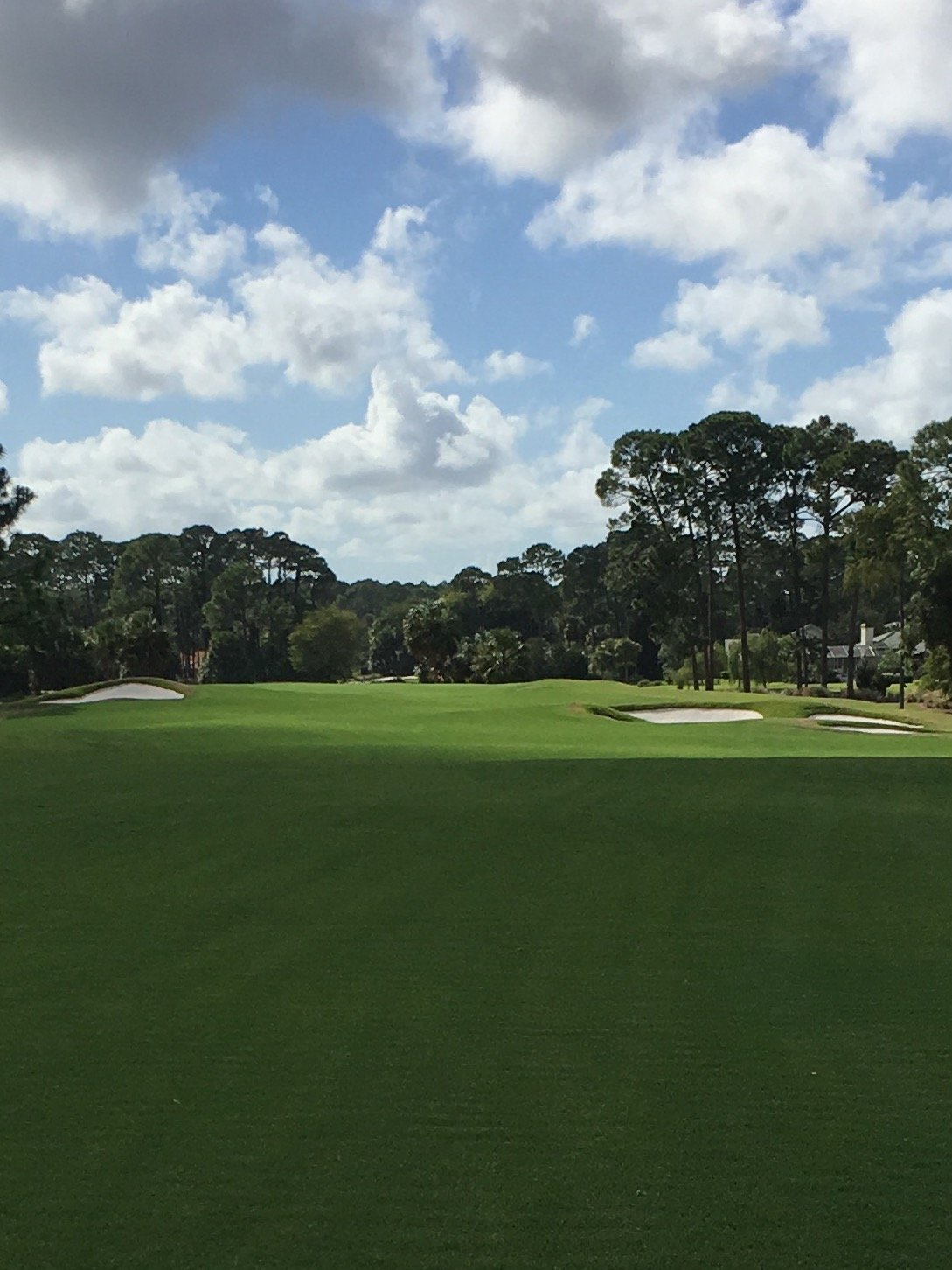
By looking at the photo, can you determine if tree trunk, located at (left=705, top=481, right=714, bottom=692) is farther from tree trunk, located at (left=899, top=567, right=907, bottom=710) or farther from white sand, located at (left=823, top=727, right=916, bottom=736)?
white sand, located at (left=823, top=727, right=916, bottom=736)

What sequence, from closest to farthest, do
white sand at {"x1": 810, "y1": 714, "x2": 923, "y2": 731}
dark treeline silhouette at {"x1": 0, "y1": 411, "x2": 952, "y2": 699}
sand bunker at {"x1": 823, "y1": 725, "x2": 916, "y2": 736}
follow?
sand bunker at {"x1": 823, "y1": 725, "x2": 916, "y2": 736}, white sand at {"x1": 810, "y1": 714, "x2": 923, "y2": 731}, dark treeline silhouette at {"x1": 0, "y1": 411, "x2": 952, "y2": 699}

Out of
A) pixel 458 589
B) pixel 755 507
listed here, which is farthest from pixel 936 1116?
pixel 458 589

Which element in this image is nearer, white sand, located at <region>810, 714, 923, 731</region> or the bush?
white sand, located at <region>810, 714, 923, 731</region>

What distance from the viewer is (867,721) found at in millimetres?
32406

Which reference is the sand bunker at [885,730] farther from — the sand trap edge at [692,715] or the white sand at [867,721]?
the sand trap edge at [692,715]

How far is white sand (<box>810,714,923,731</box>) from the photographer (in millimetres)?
31766

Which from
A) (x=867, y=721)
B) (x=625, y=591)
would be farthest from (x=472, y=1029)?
(x=625, y=591)

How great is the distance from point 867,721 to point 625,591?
45.1 meters

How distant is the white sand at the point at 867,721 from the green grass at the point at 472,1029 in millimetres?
19644

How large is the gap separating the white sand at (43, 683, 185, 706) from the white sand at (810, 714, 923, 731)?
20526mm

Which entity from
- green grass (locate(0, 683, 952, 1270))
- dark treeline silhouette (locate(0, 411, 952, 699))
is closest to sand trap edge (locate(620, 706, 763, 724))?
dark treeline silhouette (locate(0, 411, 952, 699))

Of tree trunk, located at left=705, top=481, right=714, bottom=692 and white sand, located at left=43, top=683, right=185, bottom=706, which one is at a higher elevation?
tree trunk, located at left=705, top=481, right=714, bottom=692

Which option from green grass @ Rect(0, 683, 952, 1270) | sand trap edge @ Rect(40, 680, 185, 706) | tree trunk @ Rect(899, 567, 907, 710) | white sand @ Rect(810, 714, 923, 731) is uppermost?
tree trunk @ Rect(899, 567, 907, 710)

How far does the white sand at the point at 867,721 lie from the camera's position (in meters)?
31.8
